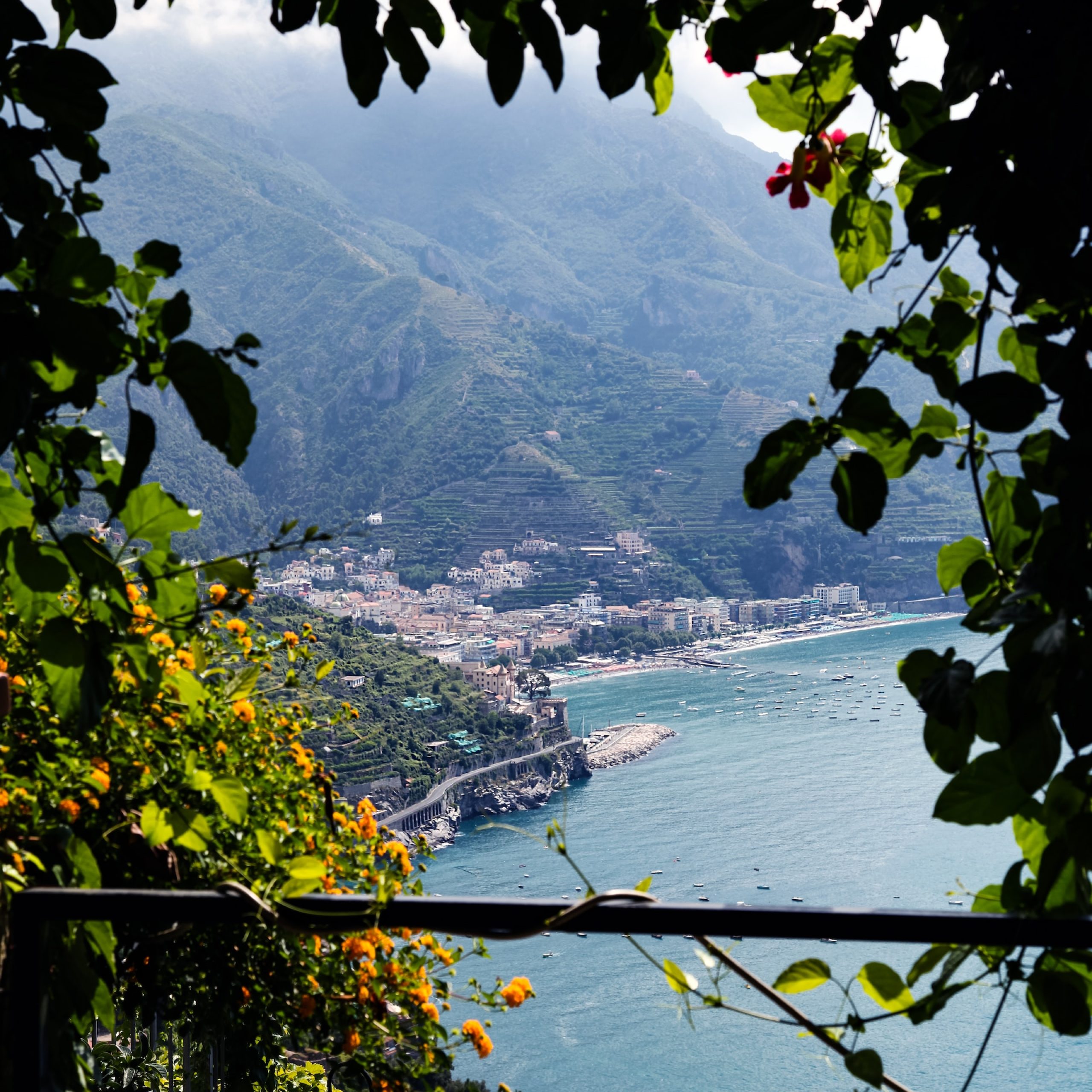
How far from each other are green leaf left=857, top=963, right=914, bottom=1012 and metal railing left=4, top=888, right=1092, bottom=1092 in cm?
2

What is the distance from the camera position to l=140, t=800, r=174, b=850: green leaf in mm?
797

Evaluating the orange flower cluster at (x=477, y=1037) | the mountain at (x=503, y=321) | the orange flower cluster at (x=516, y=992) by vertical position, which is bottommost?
the orange flower cluster at (x=477, y=1037)

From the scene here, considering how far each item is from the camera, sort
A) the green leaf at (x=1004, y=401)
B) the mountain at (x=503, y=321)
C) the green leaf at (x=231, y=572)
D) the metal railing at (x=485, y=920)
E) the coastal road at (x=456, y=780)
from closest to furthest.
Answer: the green leaf at (x=1004, y=401) → the metal railing at (x=485, y=920) → the green leaf at (x=231, y=572) → the coastal road at (x=456, y=780) → the mountain at (x=503, y=321)

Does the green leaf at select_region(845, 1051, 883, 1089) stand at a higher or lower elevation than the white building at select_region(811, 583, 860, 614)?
higher

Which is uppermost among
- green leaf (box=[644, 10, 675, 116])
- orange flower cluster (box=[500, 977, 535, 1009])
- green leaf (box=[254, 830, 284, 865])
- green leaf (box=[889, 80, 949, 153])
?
green leaf (box=[644, 10, 675, 116])

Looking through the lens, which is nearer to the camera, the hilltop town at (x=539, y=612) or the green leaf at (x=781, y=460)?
the green leaf at (x=781, y=460)

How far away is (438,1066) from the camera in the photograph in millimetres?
1282

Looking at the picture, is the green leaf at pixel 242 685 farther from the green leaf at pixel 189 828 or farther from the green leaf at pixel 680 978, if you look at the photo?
the green leaf at pixel 680 978

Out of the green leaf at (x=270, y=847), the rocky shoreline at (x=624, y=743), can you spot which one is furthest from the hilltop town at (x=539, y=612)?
the green leaf at (x=270, y=847)

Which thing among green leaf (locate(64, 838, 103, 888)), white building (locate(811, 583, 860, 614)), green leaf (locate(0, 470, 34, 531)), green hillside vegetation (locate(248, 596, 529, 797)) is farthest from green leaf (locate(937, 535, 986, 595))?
white building (locate(811, 583, 860, 614))

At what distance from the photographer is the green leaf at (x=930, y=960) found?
0.57 metres

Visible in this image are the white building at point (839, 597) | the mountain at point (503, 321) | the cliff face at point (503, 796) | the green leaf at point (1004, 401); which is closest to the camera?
the green leaf at point (1004, 401)

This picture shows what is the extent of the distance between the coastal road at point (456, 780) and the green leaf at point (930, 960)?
1485cm

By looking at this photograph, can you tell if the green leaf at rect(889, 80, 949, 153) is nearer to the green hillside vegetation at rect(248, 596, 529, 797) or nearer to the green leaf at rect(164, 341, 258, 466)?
the green leaf at rect(164, 341, 258, 466)
